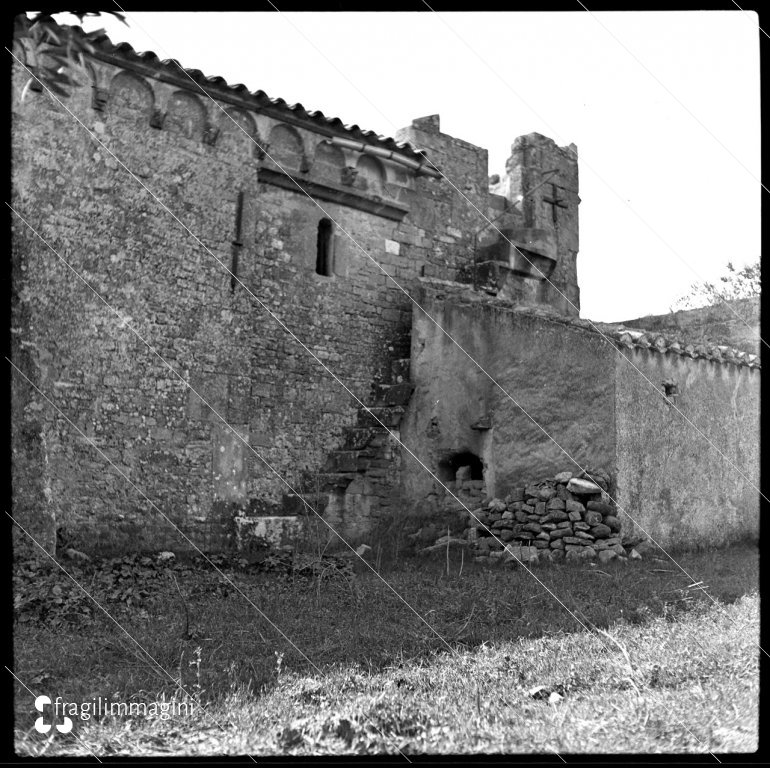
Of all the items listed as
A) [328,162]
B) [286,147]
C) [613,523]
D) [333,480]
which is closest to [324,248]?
[328,162]

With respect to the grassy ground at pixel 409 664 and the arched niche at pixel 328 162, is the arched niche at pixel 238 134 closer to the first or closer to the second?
the arched niche at pixel 328 162

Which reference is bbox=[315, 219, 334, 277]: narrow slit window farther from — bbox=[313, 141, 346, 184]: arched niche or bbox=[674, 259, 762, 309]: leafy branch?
bbox=[674, 259, 762, 309]: leafy branch

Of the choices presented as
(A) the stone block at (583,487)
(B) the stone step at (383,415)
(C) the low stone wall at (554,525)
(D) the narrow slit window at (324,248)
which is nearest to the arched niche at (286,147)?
(D) the narrow slit window at (324,248)

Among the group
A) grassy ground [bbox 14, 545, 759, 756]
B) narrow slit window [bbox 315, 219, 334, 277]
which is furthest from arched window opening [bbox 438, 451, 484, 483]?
narrow slit window [bbox 315, 219, 334, 277]

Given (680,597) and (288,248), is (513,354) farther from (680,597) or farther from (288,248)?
(680,597)

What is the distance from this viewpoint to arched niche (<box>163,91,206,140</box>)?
9.81 metres

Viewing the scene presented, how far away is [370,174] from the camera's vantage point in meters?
11.4

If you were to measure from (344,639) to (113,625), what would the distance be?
1717mm

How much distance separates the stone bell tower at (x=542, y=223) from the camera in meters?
12.7

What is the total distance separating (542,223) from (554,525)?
17.2 feet

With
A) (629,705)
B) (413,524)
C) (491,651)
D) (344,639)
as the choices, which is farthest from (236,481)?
(629,705)

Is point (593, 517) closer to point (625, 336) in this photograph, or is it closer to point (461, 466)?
point (461, 466)

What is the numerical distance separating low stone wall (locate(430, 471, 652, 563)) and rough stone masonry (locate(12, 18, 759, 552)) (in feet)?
0.58

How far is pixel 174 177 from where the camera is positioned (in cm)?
978
